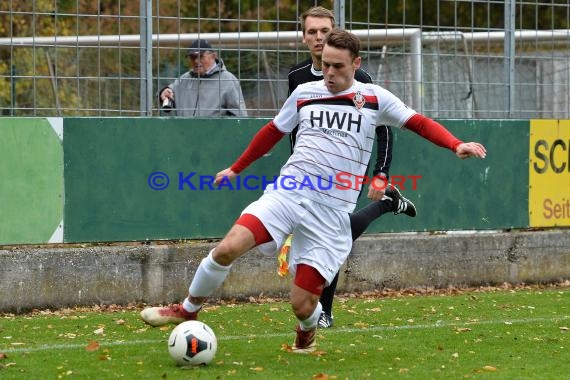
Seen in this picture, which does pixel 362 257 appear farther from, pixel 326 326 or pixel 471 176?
pixel 326 326

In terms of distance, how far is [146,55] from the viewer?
11.2 metres

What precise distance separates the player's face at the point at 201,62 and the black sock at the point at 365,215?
7.79 ft

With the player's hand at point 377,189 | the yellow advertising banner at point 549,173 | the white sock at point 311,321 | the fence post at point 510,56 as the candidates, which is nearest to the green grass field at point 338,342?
the white sock at point 311,321

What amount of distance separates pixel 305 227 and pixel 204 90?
3.77 meters

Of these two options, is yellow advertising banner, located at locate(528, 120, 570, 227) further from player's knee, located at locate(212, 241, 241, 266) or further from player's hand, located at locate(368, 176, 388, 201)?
player's knee, located at locate(212, 241, 241, 266)

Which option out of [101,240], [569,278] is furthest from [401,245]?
[101,240]

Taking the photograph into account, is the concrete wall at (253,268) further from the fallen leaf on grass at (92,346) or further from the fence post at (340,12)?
the fallen leaf on grass at (92,346)

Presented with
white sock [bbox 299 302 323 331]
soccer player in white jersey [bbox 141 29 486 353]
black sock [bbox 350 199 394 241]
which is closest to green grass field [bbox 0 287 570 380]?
white sock [bbox 299 302 323 331]

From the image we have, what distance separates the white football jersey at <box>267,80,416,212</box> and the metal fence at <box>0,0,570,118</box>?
10.3ft

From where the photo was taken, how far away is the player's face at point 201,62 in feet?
37.2

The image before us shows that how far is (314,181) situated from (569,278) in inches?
236

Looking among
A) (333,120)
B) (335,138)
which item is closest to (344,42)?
(333,120)

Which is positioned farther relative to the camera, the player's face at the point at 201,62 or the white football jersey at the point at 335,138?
the player's face at the point at 201,62

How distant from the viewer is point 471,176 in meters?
12.9
